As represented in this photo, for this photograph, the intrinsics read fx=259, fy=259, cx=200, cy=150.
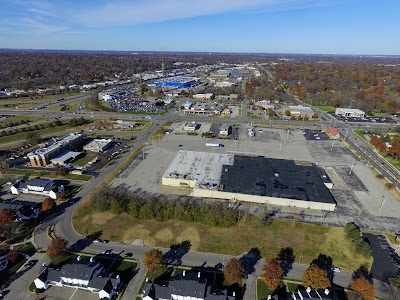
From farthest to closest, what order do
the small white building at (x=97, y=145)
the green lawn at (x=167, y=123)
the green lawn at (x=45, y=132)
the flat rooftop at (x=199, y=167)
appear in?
the green lawn at (x=167, y=123) < the green lawn at (x=45, y=132) < the small white building at (x=97, y=145) < the flat rooftop at (x=199, y=167)

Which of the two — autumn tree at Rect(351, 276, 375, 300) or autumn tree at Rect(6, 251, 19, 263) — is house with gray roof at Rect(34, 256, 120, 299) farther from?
autumn tree at Rect(351, 276, 375, 300)

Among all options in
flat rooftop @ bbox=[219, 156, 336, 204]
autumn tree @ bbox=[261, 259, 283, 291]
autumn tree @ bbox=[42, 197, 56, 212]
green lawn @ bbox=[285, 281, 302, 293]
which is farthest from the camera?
flat rooftop @ bbox=[219, 156, 336, 204]

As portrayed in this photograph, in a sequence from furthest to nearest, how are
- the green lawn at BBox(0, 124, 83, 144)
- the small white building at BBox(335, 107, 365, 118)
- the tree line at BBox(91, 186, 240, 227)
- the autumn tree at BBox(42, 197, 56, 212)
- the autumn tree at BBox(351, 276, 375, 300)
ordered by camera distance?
the small white building at BBox(335, 107, 365, 118) → the green lawn at BBox(0, 124, 83, 144) → the autumn tree at BBox(42, 197, 56, 212) → the tree line at BBox(91, 186, 240, 227) → the autumn tree at BBox(351, 276, 375, 300)

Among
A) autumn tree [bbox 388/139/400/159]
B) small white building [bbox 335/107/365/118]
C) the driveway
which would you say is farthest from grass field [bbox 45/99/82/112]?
autumn tree [bbox 388/139/400/159]

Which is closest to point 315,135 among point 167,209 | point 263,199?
point 263,199

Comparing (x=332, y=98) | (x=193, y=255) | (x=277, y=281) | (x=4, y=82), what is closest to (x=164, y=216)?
Result: (x=193, y=255)

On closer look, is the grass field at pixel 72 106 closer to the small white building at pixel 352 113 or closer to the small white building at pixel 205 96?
the small white building at pixel 205 96

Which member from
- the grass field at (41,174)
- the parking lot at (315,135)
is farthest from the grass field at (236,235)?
the parking lot at (315,135)
